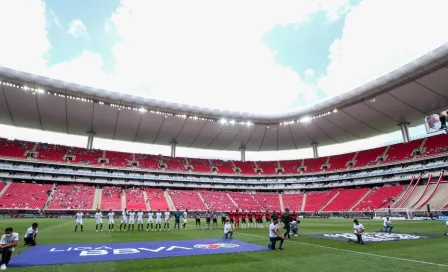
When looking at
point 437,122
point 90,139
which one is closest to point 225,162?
point 90,139

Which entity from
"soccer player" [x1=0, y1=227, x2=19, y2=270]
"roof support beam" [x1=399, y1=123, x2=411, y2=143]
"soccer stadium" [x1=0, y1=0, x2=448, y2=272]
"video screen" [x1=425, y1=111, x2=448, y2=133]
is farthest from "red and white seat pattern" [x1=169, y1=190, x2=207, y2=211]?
"roof support beam" [x1=399, y1=123, x2=411, y2=143]

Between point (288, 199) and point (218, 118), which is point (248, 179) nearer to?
point (288, 199)

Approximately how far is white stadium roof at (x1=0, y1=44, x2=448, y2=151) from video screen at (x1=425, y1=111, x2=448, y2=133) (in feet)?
74.0

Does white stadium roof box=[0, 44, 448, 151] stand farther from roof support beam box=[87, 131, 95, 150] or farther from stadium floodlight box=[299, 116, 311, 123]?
roof support beam box=[87, 131, 95, 150]

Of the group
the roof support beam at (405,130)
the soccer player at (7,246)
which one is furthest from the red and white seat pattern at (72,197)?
the roof support beam at (405,130)

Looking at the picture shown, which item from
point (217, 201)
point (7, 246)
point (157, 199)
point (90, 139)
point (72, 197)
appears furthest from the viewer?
point (90, 139)

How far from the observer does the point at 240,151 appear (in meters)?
71.7

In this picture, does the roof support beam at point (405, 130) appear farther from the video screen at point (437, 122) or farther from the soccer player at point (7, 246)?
the soccer player at point (7, 246)

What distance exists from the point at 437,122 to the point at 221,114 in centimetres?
3804

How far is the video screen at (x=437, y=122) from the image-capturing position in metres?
11.7

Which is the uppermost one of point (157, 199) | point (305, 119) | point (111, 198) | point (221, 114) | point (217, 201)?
point (221, 114)

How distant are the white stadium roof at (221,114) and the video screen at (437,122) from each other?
888 inches

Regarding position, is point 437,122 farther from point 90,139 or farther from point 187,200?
point 90,139

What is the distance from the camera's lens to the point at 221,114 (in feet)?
160
